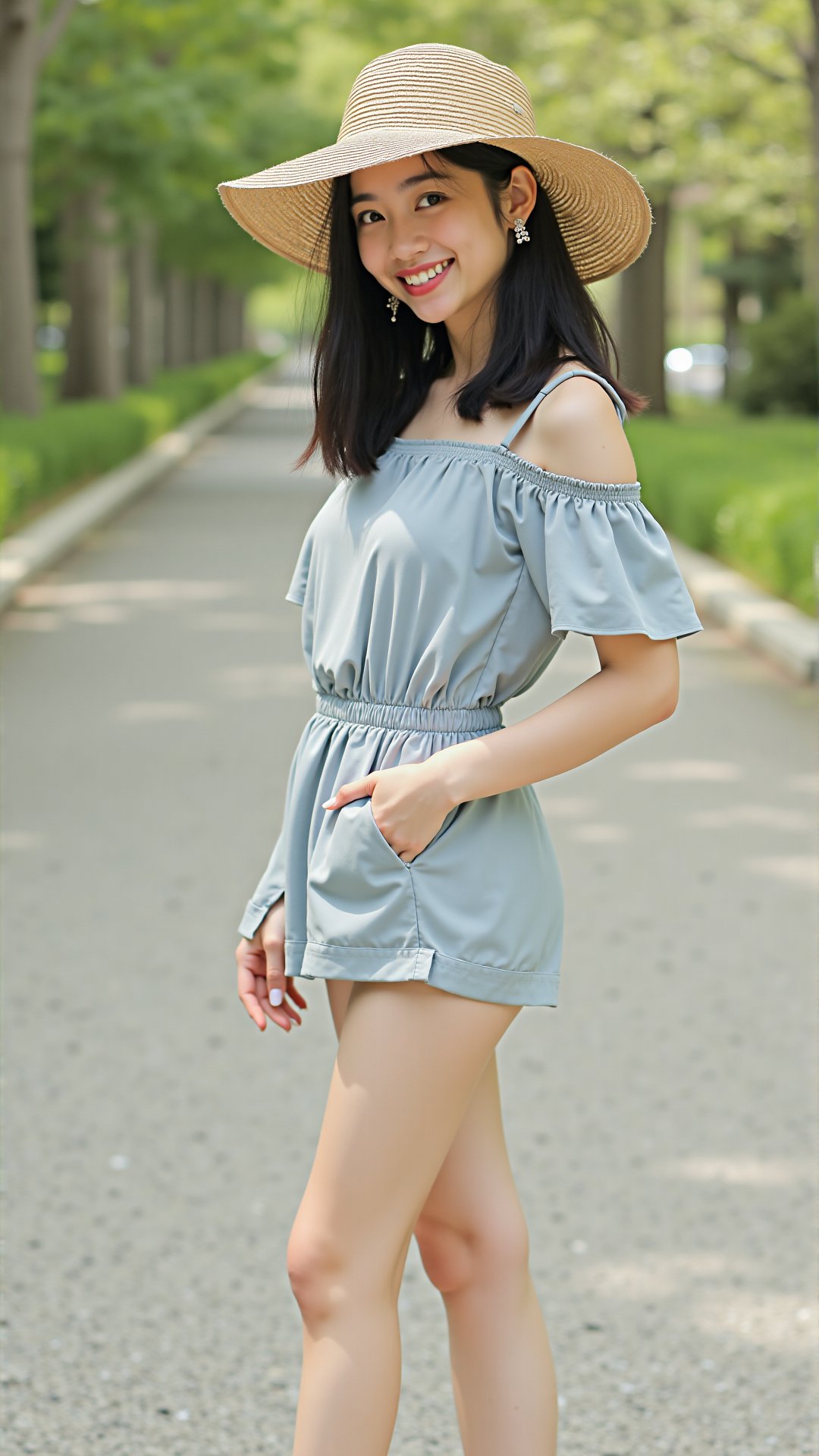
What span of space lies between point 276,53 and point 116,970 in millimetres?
30841

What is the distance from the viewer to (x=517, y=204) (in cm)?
243

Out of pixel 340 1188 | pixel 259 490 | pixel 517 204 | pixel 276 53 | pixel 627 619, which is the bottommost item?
pixel 259 490

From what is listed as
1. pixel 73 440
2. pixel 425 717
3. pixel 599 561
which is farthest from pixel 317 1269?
pixel 73 440

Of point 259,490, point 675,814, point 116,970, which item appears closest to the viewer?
point 116,970

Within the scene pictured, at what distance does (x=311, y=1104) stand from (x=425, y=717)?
2339mm

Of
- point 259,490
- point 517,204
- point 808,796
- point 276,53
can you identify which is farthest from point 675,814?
point 276,53

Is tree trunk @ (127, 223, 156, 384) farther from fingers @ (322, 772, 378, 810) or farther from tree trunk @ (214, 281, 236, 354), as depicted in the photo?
fingers @ (322, 772, 378, 810)

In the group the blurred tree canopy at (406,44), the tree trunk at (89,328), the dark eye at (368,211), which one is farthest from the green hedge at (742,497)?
the tree trunk at (89,328)

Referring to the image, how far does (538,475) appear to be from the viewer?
2236mm

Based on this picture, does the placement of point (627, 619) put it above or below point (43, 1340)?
above

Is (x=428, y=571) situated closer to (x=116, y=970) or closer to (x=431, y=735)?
(x=431, y=735)

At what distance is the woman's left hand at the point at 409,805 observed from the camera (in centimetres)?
222

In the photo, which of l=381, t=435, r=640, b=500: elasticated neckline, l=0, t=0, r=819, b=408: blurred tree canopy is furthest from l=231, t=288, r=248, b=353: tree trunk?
l=381, t=435, r=640, b=500: elasticated neckline

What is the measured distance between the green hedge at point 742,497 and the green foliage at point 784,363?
8405 millimetres
